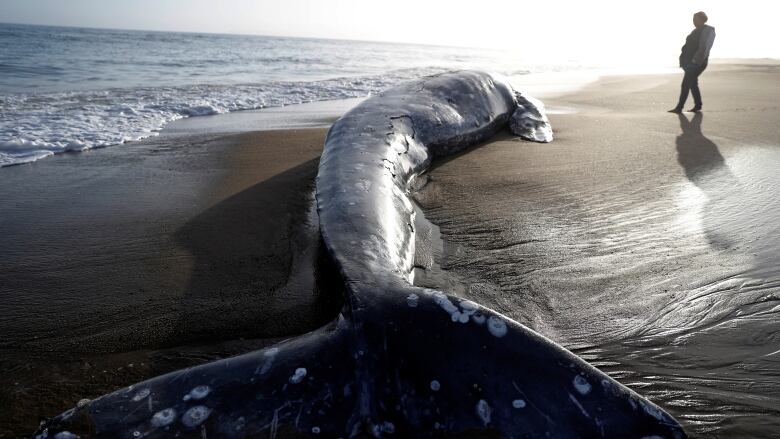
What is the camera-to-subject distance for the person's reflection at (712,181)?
11.5 ft

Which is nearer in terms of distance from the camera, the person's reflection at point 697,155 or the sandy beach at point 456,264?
the sandy beach at point 456,264

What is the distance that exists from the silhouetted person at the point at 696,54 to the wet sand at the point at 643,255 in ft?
10.6

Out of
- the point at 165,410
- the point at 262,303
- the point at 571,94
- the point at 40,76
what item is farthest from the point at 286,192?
the point at 40,76

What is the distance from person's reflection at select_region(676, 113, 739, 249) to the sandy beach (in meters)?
0.02

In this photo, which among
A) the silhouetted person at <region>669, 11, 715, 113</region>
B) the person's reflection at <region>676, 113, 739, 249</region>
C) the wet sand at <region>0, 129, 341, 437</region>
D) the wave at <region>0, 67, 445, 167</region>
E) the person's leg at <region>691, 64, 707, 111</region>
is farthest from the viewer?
the silhouetted person at <region>669, 11, 715, 113</region>

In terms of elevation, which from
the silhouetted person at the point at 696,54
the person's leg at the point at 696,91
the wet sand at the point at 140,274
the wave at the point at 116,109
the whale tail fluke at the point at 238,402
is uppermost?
the silhouetted person at the point at 696,54

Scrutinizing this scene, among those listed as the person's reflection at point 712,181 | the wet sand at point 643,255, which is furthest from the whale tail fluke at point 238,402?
the person's reflection at point 712,181

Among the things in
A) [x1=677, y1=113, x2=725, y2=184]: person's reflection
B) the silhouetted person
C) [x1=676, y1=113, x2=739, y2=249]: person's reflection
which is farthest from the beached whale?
the silhouetted person

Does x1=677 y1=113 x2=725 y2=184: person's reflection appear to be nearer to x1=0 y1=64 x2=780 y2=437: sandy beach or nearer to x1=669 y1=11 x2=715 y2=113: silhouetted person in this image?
x1=0 y1=64 x2=780 y2=437: sandy beach

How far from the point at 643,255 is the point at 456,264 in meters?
1.19

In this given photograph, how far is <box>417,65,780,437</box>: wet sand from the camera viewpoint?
215cm

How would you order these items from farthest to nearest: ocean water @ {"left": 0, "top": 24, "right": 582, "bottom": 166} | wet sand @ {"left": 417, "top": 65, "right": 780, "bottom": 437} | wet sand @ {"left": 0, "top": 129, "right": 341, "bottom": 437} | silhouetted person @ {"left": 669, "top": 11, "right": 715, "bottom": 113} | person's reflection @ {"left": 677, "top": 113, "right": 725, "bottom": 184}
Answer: silhouetted person @ {"left": 669, "top": 11, "right": 715, "bottom": 113}, ocean water @ {"left": 0, "top": 24, "right": 582, "bottom": 166}, person's reflection @ {"left": 677, "top": 113, "right": 725, "bottom": 184}, wet sand @ {"left": 0, "top": 129, "right": 341, "bottom": 437}, wet sand @ {"left": 417, "top": 65, "right": 780, "bottom": 437}

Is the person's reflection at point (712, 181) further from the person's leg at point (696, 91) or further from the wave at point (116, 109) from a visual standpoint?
the wave at point (116, 109)

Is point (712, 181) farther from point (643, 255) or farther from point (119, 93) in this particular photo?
point (119, 93)
